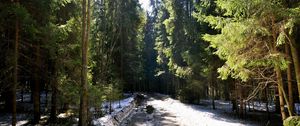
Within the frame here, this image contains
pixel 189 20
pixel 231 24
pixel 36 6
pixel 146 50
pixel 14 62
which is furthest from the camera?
pixel 146 50

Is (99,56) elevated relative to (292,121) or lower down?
elevated

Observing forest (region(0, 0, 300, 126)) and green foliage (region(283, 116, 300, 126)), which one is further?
forest (region(0, 0, 300, 126))

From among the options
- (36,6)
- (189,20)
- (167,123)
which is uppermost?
(189,20)

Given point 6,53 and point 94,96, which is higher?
point 6,53

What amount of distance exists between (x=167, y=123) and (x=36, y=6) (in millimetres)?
10400

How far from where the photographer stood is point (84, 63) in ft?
49.3

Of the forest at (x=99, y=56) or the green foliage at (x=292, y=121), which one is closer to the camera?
the green foliage at (x=292, y=121)

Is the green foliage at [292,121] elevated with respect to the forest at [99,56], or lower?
lower

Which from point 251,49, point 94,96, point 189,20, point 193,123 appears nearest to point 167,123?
point 193,123

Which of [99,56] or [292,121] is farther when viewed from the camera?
[99,56]

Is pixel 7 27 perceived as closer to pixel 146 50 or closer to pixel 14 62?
pixel 14 62

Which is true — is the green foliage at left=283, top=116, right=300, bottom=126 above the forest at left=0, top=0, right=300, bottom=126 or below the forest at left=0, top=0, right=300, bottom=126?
below

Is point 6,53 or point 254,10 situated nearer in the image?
point 254,10

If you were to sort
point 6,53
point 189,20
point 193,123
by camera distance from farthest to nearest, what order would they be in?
1. point 189,20
2. point 193,123
3. point 6,53
